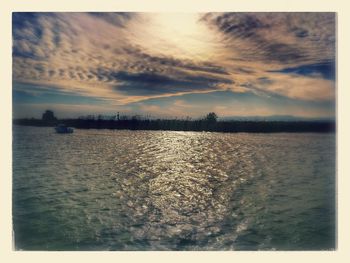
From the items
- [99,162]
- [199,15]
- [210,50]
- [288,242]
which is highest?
[199,15]

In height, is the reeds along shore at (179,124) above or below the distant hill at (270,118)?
below

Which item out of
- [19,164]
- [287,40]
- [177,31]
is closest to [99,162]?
[19,164]

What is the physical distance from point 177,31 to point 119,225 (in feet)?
11.6

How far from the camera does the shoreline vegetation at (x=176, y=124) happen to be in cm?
605

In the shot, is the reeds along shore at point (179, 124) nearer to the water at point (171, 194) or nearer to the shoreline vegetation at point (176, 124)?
the shoreline vegetation at point (176, 124)

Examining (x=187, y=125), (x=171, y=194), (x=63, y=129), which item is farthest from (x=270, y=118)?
(x=63, y=129)

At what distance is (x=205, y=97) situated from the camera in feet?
19.8

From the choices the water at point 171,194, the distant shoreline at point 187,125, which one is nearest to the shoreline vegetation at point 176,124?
the distant shoreline at point 187,125

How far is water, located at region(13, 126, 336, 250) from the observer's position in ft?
17.5

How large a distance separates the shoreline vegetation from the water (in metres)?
0.16

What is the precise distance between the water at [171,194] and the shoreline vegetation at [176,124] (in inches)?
6.3

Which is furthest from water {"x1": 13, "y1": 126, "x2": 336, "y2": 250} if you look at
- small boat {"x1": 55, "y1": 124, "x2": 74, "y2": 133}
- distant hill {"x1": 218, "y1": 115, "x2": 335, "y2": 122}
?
distant hill {"x1": 218, "y1": 115, "x2": 335, "y2": 122}

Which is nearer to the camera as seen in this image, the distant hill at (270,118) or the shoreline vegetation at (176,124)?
the distant hill at (270,118)
